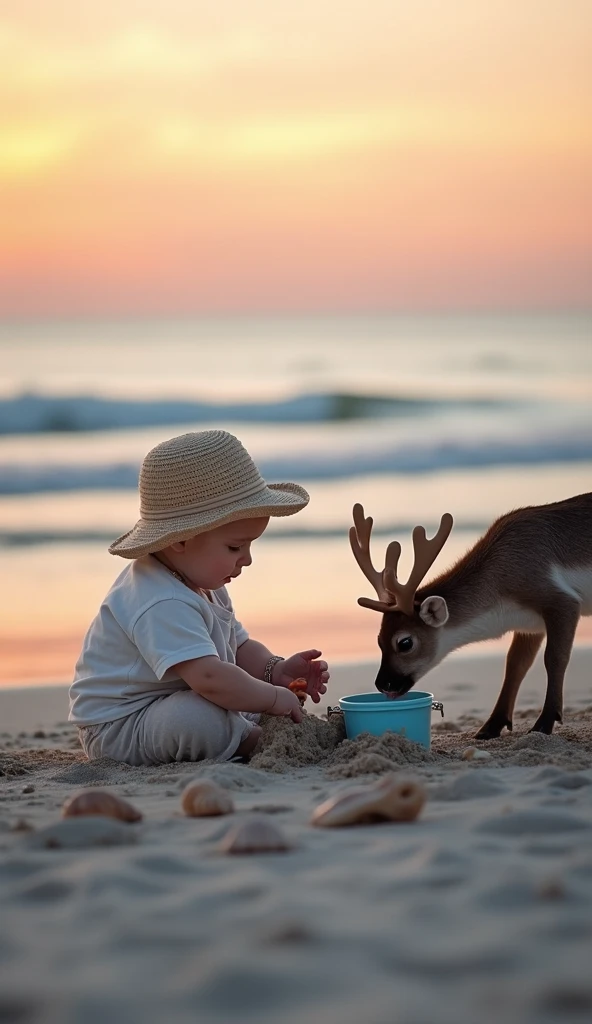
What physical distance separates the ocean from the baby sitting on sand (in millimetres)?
2640

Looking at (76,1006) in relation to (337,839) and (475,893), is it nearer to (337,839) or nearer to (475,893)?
(475,893)

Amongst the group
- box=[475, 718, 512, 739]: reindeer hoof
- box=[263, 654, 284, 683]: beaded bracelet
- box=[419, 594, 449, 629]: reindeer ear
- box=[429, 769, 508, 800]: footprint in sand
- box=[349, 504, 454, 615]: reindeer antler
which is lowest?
box=[475, 718, 512, 739]: reindeer hoof

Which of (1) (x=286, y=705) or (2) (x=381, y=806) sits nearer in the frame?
(2) (x=381, y=806)

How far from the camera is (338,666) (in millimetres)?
8016

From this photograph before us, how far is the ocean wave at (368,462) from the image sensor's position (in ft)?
54.2

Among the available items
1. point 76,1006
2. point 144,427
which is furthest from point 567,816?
point 144,427

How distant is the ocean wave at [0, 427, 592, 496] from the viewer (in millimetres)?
16531

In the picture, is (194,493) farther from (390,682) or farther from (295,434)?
(295,434)

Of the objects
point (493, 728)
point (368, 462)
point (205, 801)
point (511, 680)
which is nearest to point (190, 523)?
point (205, 801)

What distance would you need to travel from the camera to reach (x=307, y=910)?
2807 millimetres

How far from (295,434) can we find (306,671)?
15574mm

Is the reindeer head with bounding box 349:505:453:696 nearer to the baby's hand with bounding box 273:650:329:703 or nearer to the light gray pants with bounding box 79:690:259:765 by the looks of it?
the baby's hand with bounding box 273:650:329:703

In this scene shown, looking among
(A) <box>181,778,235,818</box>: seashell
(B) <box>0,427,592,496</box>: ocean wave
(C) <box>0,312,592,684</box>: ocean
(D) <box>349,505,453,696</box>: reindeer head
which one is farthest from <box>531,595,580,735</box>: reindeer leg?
(B) <box>0,427,592,496</box>: ocean wave

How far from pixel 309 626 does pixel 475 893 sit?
241 inches
